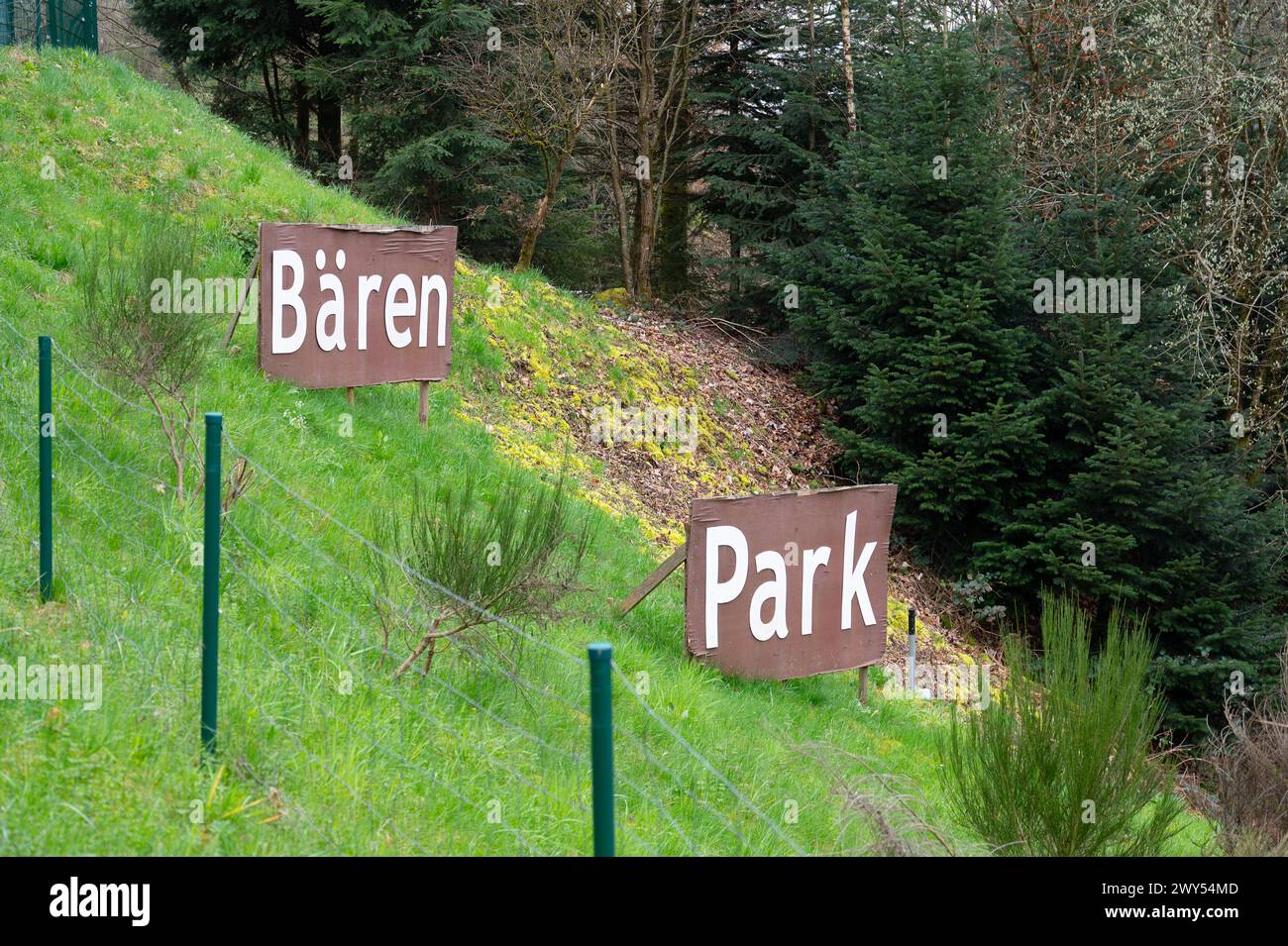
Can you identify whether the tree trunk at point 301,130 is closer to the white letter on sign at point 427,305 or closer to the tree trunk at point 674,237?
→ the tree trunk at point 674,237

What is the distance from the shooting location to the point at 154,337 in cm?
698

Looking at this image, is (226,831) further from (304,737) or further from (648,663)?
(648,663)

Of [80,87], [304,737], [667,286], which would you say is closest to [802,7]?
[667,286]

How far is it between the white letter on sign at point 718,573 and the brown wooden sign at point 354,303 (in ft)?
13.3

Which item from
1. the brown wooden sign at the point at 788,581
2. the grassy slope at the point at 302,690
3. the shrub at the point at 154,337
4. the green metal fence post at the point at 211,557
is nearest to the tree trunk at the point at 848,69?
the grassy slope at the point at 302,690

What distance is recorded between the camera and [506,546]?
5438 millimetres

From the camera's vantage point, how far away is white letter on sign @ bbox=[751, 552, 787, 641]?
782 cm

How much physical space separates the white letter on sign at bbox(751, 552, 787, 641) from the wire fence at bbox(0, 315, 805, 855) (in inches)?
61.7

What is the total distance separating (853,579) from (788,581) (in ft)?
2.33

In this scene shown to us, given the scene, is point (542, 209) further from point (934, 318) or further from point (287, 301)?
point (287, 301)

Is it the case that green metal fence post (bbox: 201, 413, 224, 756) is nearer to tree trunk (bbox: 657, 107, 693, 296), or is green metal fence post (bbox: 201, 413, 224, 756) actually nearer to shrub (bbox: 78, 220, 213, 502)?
shrub (bbox: 78, 220, 213, 502)

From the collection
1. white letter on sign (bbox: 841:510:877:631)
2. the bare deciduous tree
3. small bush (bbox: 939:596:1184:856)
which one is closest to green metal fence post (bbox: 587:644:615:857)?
small bush (bbox: 939:596:1184:856)

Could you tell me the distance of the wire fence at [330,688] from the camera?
172 inches
